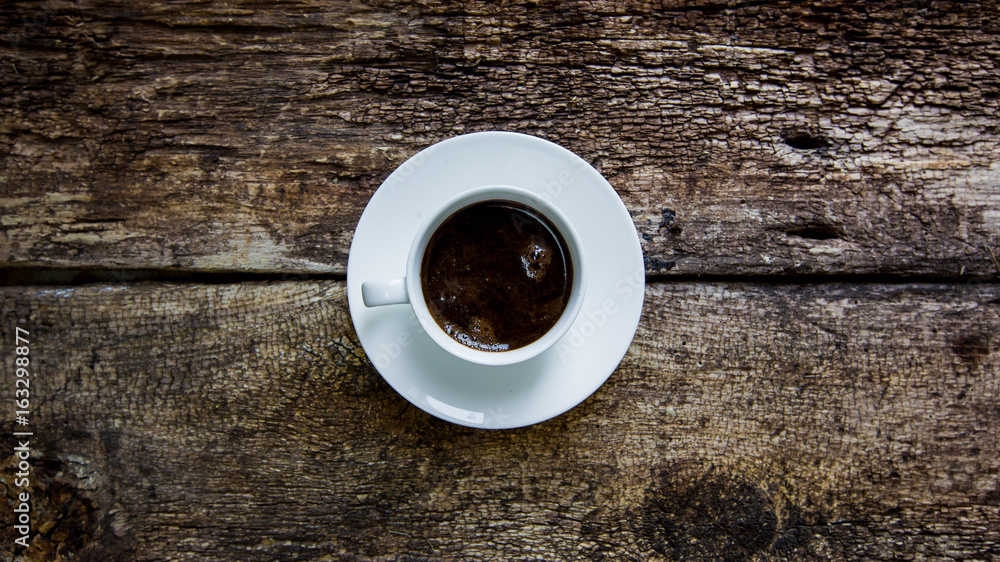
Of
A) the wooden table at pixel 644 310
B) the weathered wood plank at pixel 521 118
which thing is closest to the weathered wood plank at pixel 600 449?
the wooden table at pixel 644 310

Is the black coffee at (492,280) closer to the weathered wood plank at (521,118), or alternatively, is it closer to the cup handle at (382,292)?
the cup handle at (382,292)

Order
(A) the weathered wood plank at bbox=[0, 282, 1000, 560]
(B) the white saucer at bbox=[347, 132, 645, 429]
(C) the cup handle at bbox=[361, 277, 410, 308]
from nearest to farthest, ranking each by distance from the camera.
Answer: (C) the cup handle at bbox=[361, 277, 410, 308]
(B) the white saucer at bbox=[347, 132, 645, 429]
(A) the weathered wood plank at bbox=[0, 282, 1000, 560]

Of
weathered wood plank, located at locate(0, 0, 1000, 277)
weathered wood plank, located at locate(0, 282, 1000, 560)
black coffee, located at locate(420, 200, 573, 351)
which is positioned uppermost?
weathered wood plank, located at locate(0, 0, 1000, 277)

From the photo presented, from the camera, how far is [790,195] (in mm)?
1358

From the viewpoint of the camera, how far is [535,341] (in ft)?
3.67

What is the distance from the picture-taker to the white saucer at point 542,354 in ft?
3.82

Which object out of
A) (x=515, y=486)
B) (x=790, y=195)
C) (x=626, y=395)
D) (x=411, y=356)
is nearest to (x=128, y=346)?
(x=411, y=356)

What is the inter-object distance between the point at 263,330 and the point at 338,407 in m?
0.26

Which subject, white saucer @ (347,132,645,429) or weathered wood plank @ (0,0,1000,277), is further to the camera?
weathered wood plank @ (0,0,1000,277)

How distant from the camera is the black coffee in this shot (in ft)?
3.94

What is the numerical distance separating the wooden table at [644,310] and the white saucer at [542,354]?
19 cm

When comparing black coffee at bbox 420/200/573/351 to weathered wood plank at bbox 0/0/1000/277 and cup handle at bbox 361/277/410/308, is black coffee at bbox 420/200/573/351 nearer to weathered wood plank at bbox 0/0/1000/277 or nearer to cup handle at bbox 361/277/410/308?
cup handle at bbox 361/277/410/308

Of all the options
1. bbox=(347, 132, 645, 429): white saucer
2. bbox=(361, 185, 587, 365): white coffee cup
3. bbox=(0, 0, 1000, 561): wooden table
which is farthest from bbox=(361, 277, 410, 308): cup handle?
bbox=(0, 0, 1000, 561): wooden table

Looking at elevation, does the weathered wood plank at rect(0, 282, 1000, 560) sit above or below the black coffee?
below
